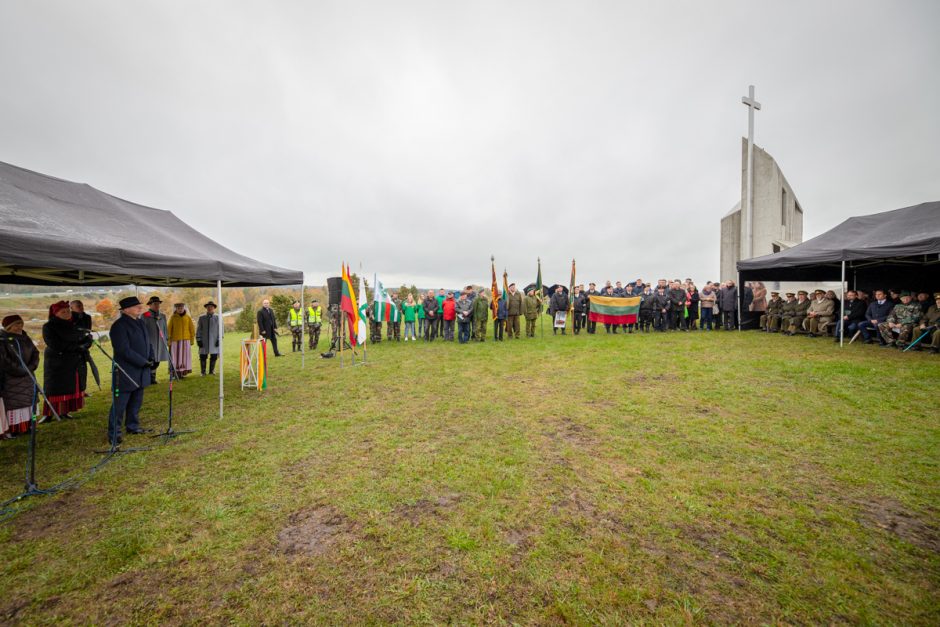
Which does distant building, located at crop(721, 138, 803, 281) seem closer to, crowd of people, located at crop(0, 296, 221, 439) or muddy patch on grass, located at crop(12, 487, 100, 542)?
crowd of people, located at crop(0, 296, 221, 439)

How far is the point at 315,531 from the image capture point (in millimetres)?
2955

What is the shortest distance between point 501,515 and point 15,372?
639cm

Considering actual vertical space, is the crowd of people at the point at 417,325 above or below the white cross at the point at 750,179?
below

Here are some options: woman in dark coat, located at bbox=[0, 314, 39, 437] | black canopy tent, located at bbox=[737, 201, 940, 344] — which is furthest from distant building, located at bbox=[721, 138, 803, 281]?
woman in dark coat, located at bbox=[0, 314, 39, 437]

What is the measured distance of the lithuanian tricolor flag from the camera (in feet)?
48.8

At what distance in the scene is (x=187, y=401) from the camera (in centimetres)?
686

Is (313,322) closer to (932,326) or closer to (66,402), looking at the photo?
(66,402)

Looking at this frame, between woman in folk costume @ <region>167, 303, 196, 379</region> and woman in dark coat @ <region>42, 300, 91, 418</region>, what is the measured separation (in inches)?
91.4

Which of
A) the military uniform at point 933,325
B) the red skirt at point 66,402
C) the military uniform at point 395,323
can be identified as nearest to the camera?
the red skirt at point 66,402

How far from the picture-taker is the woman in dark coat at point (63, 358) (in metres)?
5.44

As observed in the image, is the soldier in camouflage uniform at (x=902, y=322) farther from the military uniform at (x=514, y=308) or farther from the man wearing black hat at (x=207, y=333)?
the man wearing black hat at (x=207, y=333)

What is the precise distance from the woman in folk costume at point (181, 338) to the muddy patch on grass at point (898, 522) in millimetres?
10884

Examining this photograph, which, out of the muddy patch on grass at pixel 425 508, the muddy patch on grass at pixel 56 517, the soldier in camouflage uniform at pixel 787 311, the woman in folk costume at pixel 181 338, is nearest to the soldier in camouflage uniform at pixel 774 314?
the soldier in camouflage uniform at pixel 787 311

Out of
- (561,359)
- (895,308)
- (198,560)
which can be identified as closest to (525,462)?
(198,560)
